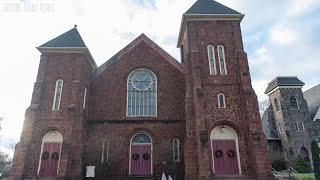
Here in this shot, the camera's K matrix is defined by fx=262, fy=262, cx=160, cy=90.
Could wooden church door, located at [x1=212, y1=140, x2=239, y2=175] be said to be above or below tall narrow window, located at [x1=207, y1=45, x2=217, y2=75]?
below

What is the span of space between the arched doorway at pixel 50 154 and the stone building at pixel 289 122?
25.0 meters

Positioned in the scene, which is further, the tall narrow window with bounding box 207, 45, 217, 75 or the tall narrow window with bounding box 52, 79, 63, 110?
the tall narrow window with bounding box 52, 79, 63, 110

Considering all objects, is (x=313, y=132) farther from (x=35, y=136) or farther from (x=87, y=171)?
(x=35, y=136)

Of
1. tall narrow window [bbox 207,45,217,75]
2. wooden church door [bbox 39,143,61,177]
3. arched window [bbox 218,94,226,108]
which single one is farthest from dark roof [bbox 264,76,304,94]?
wooden church door [bbox 39,143,61,177]

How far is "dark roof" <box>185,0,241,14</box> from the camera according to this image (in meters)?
20.6

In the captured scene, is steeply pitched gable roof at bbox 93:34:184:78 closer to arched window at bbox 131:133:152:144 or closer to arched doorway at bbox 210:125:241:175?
arched window at bbox 131:133:152:144

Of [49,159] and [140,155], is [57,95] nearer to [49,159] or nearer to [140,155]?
[49,159]

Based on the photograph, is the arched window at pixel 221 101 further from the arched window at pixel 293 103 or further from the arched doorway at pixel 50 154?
the arched window at pixel 293 103

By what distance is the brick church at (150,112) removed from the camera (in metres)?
17.0

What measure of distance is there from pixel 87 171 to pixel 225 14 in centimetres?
1559

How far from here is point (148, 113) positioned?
831 inches

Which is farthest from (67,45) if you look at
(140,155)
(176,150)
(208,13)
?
(176,150)

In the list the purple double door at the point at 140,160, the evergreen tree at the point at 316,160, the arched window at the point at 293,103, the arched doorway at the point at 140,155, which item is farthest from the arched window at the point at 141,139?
the arched window at the point at 293,103

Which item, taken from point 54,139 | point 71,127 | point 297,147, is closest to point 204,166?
point 71,127
